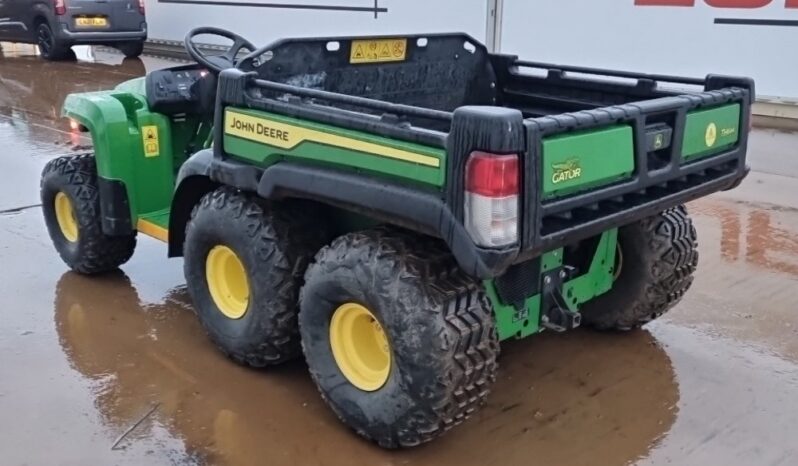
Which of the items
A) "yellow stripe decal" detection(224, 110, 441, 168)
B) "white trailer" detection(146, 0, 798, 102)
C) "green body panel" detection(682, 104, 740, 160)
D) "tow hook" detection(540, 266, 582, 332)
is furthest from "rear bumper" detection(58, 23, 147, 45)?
"green body panel" detection(682, 104, 740, 160)

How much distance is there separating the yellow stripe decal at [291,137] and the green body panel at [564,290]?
2.20 ft

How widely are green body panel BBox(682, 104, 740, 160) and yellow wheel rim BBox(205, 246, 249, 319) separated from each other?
1985 millimetres

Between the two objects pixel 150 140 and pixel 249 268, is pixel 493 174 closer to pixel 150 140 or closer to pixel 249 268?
pixel 249 268

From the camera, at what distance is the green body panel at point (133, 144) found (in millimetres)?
4480

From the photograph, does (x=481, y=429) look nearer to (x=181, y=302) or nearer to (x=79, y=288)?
(x=181, y=302)

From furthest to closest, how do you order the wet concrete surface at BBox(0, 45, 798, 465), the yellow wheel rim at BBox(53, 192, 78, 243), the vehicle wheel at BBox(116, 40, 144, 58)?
the vehicle wheel at BBox(116, 40, 144, 58)
the yellow wheel rim at BBox(53, 192, 78, 243)
the wet concrete surface at BBox(0, 45, 798, 465)

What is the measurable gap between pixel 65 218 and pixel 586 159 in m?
3.33

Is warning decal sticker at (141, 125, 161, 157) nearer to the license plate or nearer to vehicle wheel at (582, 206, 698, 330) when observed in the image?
vehicle wheel at (582, 206, 698, 330)

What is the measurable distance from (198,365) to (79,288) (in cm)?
131

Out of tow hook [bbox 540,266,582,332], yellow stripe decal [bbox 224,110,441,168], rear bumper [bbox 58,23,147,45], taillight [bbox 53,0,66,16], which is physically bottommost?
tow hook [bbox 540,266,582,332]

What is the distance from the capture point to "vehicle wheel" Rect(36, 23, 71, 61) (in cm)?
1502

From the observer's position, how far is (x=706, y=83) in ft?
12.5

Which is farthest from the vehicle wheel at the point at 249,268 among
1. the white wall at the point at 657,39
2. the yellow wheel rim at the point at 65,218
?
the white wall at the point at 657,39

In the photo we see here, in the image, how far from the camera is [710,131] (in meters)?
3.46
